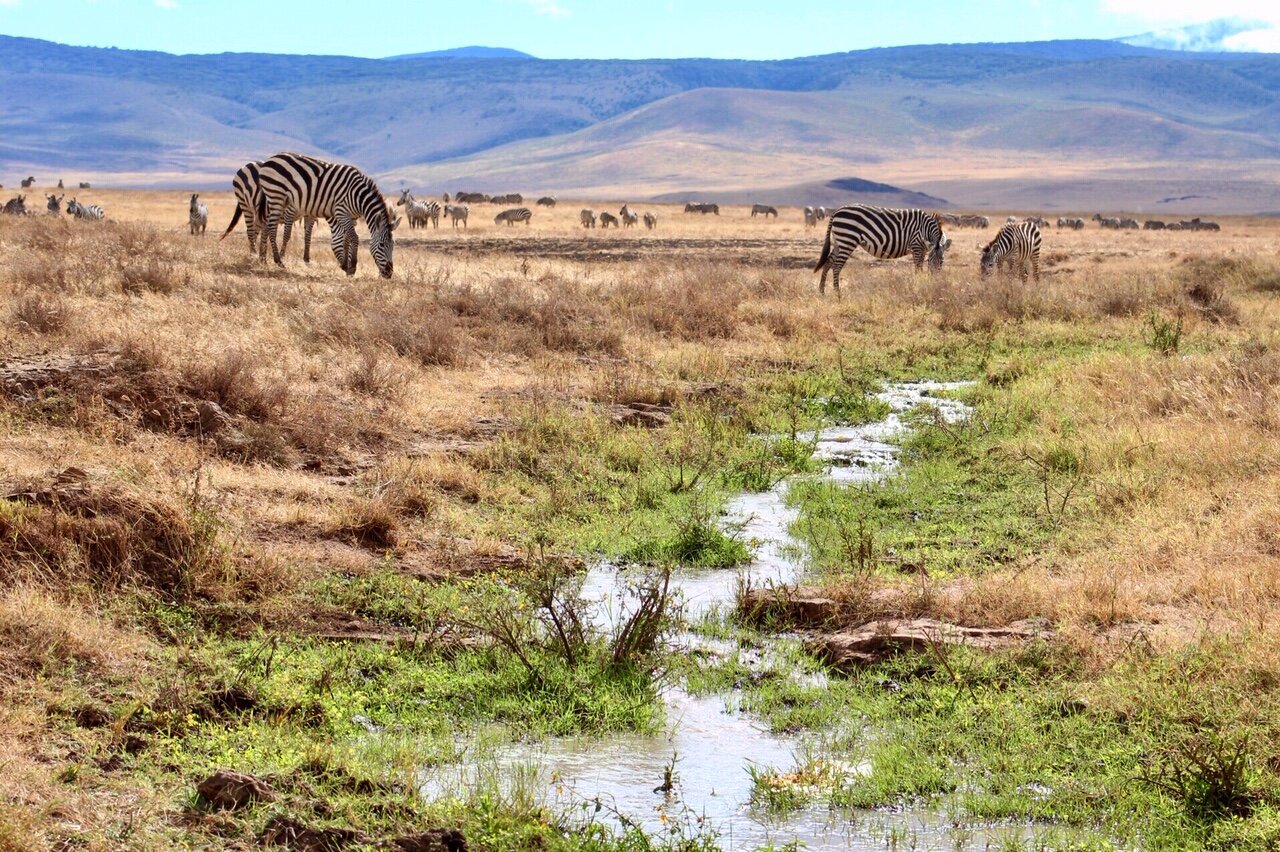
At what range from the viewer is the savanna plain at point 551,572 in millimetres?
5000

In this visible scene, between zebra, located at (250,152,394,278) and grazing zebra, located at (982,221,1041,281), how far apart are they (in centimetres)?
987

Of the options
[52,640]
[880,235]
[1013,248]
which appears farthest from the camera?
[1013,248]

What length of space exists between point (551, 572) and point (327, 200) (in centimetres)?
1427

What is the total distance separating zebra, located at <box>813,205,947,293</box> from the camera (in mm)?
22203

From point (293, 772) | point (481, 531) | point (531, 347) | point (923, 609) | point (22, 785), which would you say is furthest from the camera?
point (531, 347)

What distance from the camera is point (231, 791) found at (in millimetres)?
4711

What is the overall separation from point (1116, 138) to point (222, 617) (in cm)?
17829

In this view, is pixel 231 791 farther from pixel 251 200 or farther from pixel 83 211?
pixel 83 211

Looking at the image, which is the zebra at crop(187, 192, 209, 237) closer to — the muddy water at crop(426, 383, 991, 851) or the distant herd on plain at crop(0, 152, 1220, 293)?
the distant herd on plain at crop(0, 152, 1220, 293)

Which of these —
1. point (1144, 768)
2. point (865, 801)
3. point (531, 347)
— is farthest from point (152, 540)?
point (531, 347)

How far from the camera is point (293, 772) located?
4.99 m

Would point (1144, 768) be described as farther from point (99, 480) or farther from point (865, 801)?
point (99, 480)

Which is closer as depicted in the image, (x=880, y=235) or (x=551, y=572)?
(x=551, y=572)

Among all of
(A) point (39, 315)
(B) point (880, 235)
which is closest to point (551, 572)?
(A) point (39, 315)
